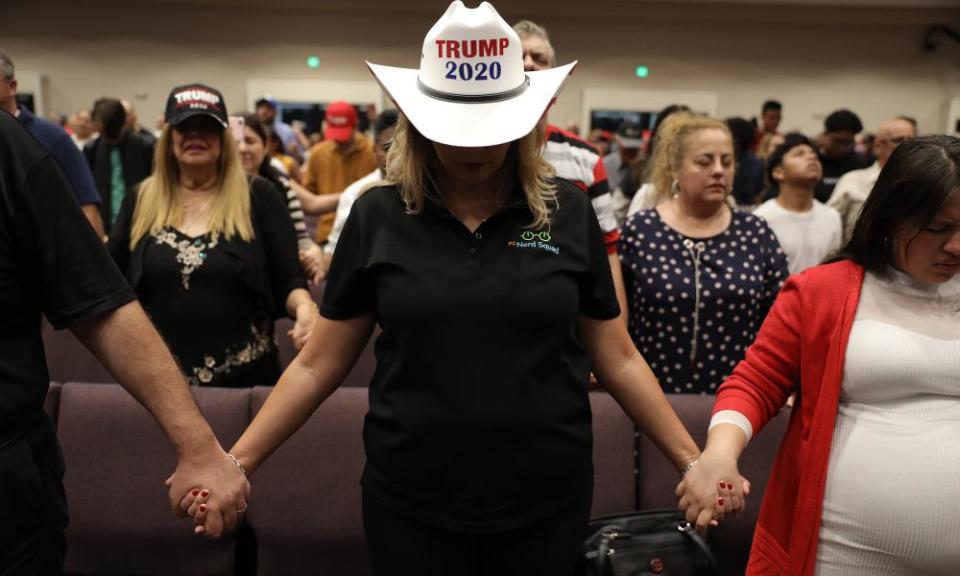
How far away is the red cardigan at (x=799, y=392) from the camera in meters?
1.66

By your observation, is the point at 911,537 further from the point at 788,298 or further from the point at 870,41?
the point at 870,41

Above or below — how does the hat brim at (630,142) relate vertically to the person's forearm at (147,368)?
above

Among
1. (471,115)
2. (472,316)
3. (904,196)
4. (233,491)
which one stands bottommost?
(233,491)

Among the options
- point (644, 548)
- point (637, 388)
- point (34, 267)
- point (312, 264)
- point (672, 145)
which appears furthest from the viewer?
point (312, 264)

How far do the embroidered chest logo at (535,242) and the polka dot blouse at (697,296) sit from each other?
4.41 feet

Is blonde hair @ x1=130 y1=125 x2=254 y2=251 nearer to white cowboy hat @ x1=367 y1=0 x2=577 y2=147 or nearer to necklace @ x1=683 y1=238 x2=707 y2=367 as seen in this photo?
white cowboy hat @ x1=367 y1=0 x2=577 y2=147

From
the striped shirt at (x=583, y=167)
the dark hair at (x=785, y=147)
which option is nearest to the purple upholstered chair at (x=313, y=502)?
the striped shirt at (x=583, y=167)

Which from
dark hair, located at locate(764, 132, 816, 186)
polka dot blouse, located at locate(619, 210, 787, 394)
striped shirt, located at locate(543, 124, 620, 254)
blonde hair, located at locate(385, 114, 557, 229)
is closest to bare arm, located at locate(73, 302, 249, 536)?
blonde hair, located at locate(385, 114, 557, 229)

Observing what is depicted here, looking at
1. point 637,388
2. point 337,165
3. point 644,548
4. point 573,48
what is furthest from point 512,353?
point 573,48

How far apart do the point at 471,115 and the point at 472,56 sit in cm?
12

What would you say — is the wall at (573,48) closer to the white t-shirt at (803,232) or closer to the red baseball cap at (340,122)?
the red baseball cap at (340,122)

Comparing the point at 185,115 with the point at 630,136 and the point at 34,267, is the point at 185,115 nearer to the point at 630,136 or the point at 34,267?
the point at 34,267

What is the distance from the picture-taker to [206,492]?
5.13ft

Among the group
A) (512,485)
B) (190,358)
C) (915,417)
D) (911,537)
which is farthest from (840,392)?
(190,358)
